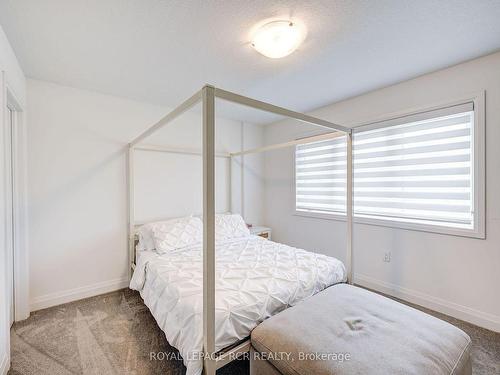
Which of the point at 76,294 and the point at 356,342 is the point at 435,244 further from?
the point at 76,294

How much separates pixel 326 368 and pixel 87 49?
2.61 m

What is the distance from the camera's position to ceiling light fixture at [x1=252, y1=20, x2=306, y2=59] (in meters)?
1.56

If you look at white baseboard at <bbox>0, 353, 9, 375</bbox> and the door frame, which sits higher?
the door frame

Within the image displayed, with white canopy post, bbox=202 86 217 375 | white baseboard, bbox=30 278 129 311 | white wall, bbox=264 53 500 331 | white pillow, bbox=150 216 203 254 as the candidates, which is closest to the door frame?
white baseboard, bbox=30 278 129 311

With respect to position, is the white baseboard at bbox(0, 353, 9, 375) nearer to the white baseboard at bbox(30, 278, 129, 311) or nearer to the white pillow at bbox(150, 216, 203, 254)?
the white baseboard at bbox(30, 278, 129, 311)

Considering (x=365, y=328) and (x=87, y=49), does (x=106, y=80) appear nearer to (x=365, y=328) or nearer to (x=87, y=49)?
(x=87, y=49)

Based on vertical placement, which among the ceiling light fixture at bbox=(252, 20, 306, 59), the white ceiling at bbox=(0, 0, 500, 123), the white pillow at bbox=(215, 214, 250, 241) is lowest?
the white pillow at bbox=(215, 214, 250, 241)

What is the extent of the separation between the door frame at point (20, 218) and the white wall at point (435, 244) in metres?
3.21

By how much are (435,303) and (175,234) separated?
267cm

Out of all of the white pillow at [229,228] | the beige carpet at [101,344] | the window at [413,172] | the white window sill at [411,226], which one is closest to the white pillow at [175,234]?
the white pillow at [229,228]

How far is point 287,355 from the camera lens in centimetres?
118

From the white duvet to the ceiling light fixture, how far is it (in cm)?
165

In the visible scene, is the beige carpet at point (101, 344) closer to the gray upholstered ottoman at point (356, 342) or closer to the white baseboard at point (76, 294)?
the white baseboard at point (76, 294)

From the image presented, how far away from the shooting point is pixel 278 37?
1.60 metres
